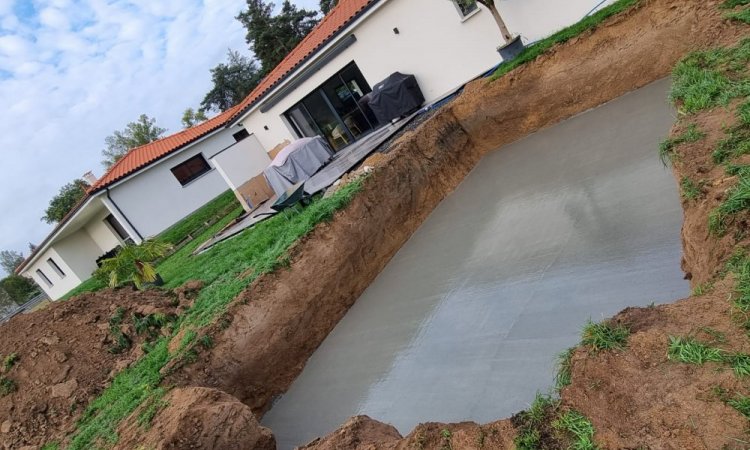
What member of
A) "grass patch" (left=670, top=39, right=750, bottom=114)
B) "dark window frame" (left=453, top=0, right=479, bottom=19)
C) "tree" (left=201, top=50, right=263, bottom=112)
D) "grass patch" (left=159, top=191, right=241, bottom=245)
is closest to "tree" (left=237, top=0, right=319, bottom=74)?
"tree" (left=201, top=50, right=263, bottom=112)

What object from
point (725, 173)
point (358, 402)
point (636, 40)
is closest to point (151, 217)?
point (358, 402)

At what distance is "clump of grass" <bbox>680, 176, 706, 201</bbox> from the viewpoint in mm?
3327

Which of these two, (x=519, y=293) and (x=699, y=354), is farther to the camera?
(x=519, y=293)

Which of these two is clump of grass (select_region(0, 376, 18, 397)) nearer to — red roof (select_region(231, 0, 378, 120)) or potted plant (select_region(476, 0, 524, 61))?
red roof (select_region(231, 0, 378, 120))

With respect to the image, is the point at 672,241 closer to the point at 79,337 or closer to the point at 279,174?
the point at 79,337

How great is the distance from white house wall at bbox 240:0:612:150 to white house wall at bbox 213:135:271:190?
4.63 m

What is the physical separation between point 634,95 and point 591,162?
2.25m

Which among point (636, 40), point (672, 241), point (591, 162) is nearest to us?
point (672, 241)

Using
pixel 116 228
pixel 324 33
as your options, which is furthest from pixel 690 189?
pixel 116 228

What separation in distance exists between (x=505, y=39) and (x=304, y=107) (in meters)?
7.86

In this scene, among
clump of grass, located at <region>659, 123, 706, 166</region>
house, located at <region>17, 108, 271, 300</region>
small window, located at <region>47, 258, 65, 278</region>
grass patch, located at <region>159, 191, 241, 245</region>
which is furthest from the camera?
small window, located at <region>47, 258, 65, 278</region>

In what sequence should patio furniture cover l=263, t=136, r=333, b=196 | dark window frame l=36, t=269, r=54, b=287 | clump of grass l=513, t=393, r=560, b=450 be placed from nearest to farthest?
1. clump of grass l=513, t=393, r=560, b=450
2. patio furniture cover l=263, t=136, r=333, b=196
3. dark window frame l=36, t=269, r=54, b=287

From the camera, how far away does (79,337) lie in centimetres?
776

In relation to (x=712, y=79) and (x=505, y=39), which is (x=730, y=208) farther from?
(x=505, y=39)
